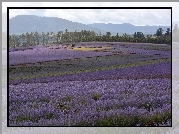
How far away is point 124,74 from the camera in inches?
331

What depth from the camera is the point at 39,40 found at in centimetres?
829

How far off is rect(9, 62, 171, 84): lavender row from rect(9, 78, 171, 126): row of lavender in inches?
2.0

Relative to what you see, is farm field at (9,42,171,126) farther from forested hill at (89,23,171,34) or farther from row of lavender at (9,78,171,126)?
forested hill at (89,23,171,34)

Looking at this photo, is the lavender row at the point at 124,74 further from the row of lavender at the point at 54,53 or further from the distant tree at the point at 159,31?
the distant tree at the point at 159,31

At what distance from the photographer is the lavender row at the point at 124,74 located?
835 centimetres

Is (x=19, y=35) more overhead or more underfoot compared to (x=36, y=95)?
more overhead

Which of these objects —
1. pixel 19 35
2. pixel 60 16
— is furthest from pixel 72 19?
pixel 19 35

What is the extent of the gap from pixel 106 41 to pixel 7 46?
122 centimetres

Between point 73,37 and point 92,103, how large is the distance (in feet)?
2.76

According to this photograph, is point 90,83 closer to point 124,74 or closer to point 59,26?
point 124,74

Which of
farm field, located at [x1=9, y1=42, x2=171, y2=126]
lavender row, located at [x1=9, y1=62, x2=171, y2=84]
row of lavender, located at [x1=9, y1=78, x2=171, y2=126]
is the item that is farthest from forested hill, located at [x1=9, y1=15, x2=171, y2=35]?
row of lavender, located at [x1=9, y1=78, x2=171, y2=126]

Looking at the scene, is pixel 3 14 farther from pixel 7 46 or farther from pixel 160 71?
pixel 160 71

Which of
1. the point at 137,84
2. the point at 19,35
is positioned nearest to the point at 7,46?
the point at 19,35

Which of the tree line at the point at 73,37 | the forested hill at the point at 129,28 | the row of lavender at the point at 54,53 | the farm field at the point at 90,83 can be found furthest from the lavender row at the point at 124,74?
the forested hill at the point at 129,28
